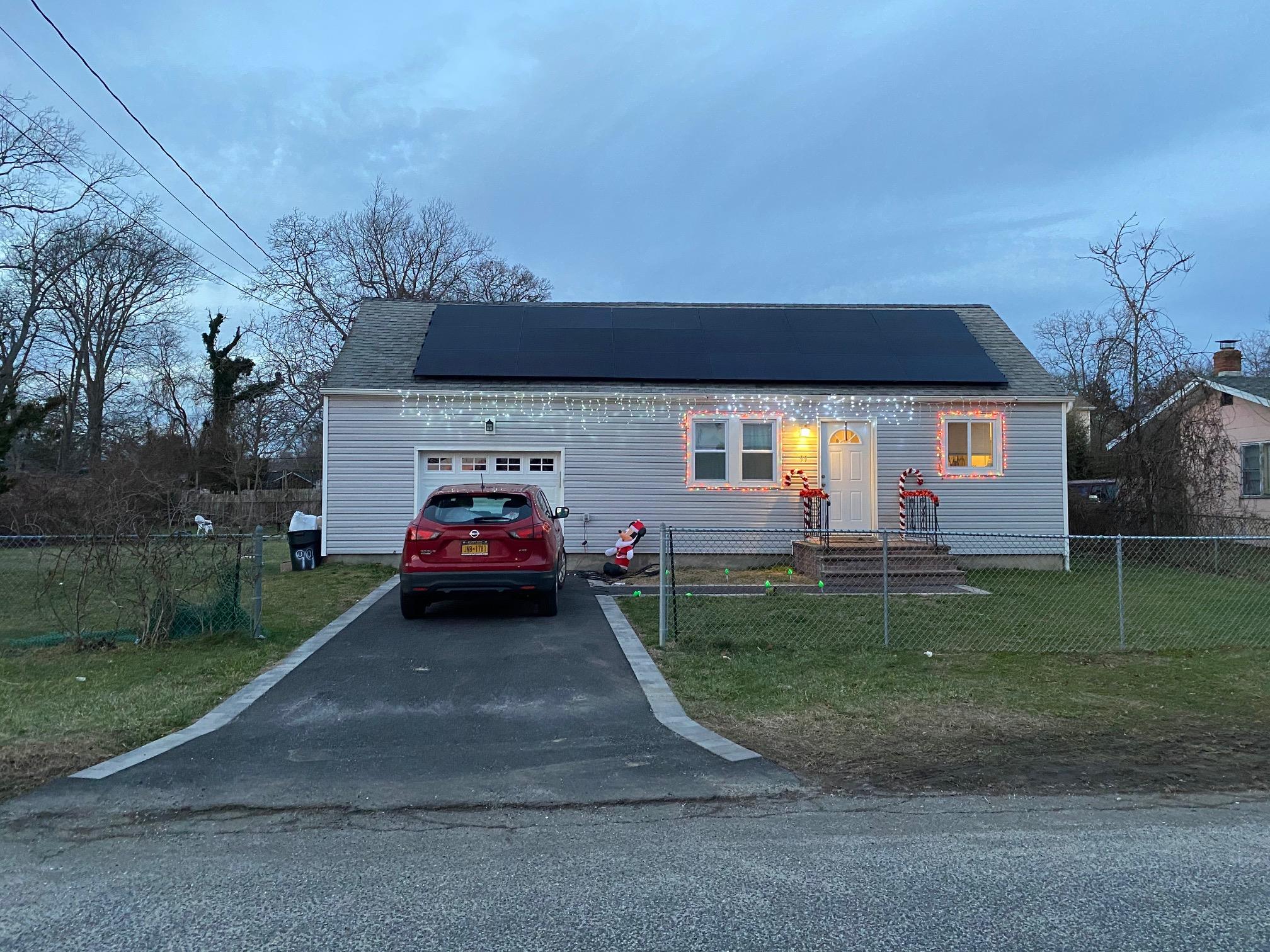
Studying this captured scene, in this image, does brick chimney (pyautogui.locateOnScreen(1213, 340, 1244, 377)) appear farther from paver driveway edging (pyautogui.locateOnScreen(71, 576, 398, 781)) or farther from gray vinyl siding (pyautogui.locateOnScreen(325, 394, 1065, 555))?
paver driveway edging (pyautogui.locateOnScreen(71, 576, 398, 781))

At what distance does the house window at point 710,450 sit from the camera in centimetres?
1642

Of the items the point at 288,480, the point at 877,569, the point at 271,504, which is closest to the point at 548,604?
the point at 877,569

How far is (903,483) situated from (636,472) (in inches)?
193

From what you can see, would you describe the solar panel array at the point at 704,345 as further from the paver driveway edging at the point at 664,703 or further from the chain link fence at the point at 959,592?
the paver driveway edging at the point at 664,703

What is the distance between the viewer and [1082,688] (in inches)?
295

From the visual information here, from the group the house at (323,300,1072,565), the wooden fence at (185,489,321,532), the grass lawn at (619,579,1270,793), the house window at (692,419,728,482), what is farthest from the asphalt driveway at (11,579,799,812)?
the wooden fence at (185,489,321,532)

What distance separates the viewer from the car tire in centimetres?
1032

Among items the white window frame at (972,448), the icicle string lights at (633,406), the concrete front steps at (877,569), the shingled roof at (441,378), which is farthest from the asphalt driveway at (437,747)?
the white window frame at (972,448)

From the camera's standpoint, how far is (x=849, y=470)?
16.6m

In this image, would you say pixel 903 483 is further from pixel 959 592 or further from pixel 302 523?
pixel 302 523

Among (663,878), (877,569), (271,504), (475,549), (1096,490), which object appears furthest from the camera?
(271,504)

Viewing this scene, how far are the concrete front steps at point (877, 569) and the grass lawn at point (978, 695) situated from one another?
194 centimetres

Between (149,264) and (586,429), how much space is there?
26.1 meters

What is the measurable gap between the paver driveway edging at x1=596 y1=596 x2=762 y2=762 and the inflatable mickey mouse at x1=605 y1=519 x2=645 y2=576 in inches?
189
